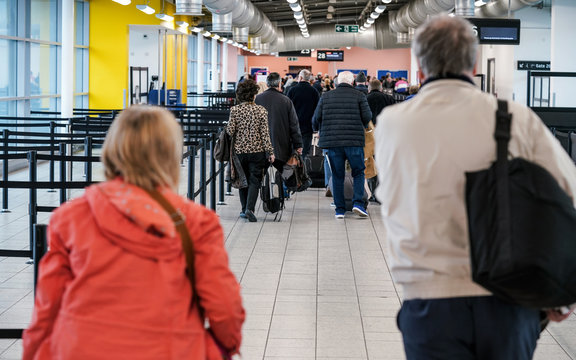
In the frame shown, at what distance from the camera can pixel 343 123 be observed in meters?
8.69

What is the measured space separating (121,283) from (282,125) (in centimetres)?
725

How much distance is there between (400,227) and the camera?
2.30 m

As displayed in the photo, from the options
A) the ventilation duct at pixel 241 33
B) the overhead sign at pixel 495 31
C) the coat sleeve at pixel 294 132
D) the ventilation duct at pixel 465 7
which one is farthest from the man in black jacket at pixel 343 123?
the ventilation duct at pixel 241 33

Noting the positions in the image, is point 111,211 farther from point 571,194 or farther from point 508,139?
point 571,194

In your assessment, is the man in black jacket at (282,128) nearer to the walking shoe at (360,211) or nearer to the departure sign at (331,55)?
the walking shoe at (360,211)

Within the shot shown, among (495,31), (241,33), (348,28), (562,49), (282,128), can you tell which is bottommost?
(282,128)

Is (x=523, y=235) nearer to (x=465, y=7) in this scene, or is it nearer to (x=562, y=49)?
(x=465, y=7)

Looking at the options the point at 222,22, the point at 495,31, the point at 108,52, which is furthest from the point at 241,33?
the point at 495,31

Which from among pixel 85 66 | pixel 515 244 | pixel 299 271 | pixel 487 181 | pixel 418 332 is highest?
pixel 85 66

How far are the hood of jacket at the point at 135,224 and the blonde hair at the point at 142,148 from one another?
3.2 inches

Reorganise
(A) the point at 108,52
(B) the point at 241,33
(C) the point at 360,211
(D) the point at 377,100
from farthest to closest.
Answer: (B) the point at 241,33 → (A) the point at 108,52 → (D) the point at 377,100 → (C) the point at 360,211

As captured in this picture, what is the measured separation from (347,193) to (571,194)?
7.51m

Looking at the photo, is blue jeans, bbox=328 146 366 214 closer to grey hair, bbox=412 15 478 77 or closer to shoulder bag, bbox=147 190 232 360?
grey hair, bbox=412 15 478 77

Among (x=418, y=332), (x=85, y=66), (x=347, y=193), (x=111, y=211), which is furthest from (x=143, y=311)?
(x=85, y=66)
